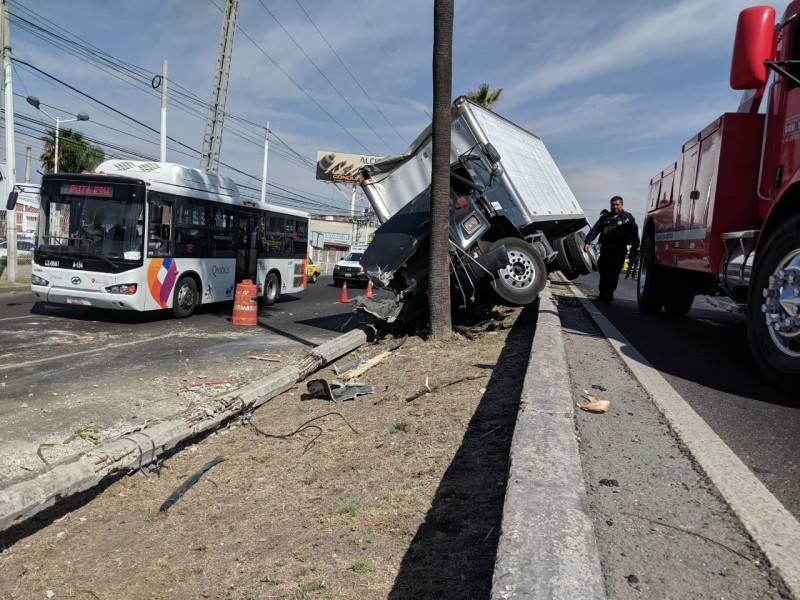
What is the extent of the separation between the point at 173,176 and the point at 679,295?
33.3ft

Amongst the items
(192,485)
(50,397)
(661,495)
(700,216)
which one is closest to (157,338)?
(50,397)

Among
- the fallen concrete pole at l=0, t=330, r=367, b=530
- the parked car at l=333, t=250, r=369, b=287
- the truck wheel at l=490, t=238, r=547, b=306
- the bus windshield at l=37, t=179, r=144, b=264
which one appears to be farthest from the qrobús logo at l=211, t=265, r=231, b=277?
the parked car at l=333, t=250, r=369, b=287

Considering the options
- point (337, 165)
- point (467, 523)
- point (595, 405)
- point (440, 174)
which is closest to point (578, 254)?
point (440, 174)

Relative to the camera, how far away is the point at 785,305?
4.16 m

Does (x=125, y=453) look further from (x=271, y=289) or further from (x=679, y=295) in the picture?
(x=271, y=289)

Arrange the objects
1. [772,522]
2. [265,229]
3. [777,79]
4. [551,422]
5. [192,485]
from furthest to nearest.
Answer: [265,229]
[777,79]
[192,485]
[551,422]
[772,522]

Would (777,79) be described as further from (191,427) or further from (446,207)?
(191,427)

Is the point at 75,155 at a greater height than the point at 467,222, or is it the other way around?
the point at 75,155

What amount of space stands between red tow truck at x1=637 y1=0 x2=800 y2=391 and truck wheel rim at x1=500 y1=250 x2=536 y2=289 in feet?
6.08

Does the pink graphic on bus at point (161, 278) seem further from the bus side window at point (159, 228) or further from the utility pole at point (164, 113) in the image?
the utility pole at point (164, 113)

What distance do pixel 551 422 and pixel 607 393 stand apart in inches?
49.5

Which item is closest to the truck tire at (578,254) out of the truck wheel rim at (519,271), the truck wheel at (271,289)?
the truck wheel rim at (519,271)

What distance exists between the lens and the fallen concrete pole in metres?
3.44

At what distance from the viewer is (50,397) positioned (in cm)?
611
